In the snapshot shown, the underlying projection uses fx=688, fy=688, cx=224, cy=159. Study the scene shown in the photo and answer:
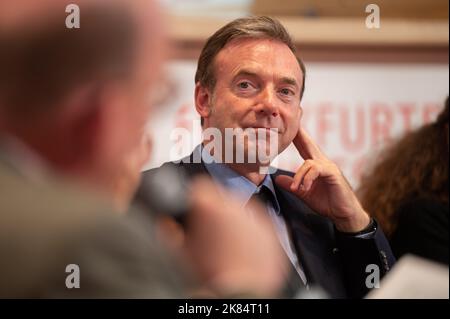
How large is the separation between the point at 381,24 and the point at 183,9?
1.50 feet

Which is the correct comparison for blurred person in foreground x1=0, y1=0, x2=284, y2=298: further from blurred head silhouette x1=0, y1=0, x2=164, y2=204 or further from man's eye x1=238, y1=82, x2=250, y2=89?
man's eye x1=238, y1=82, x2=250, y2=89

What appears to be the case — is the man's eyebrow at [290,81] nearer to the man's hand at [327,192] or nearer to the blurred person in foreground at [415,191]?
the man's hand at [327,192]

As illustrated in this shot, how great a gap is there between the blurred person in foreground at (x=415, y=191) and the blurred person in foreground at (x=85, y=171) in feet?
2.60

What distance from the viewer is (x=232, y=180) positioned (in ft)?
4.24

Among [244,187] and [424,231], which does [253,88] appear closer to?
[244,187]

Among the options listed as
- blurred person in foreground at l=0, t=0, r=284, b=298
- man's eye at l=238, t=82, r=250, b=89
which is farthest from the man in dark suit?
blurred person in foreground at l=0, t=0, r=284, b=298

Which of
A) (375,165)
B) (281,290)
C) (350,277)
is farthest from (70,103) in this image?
(375,165)

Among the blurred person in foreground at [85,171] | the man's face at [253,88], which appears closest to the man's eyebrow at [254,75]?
the man's face at [253,88]

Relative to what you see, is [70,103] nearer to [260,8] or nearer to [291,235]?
[291,235]

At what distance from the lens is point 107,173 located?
602 mm

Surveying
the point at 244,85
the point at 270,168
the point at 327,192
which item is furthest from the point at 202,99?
the point at 327,192

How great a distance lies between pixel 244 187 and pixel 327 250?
0.64 ft

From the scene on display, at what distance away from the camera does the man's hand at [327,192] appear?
1304 millimetres

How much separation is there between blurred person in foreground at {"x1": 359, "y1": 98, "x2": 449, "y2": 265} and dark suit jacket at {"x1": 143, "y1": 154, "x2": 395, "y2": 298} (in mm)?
97
